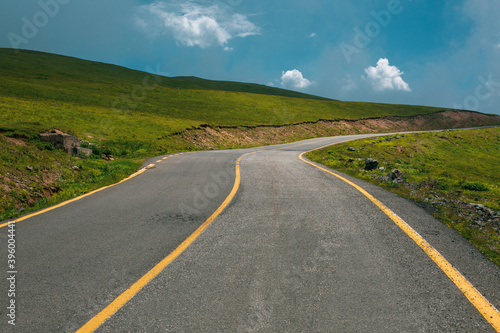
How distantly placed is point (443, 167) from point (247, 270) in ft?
70.7

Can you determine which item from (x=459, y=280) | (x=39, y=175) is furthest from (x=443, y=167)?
(x=39, y=175)

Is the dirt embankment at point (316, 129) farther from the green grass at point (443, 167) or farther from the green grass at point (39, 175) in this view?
the green grass at point (39, 175)

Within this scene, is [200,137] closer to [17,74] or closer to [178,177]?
[178,177]

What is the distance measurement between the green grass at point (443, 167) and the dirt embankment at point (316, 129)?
45.4 feet

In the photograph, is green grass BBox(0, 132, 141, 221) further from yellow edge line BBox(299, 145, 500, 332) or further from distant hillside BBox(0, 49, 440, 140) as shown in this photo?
yellow edge line BBox(299, 145, 500, 332)

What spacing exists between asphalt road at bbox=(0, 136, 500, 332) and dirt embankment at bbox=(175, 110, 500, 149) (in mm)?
23968

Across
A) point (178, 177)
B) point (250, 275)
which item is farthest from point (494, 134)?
point (250, 275)

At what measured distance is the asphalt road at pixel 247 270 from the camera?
2814mm

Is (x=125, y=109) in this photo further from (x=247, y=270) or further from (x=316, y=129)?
(x=247, y=270)

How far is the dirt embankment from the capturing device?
33000 millimetres

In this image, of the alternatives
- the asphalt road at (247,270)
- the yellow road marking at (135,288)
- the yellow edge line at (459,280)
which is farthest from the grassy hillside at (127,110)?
the yellow edge line at (459,280)

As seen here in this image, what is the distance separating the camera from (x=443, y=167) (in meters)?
20.3

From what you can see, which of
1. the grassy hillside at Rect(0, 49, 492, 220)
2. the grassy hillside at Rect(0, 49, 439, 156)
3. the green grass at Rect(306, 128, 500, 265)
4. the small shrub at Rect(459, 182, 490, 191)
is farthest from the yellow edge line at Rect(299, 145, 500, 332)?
the grassy hillside at Rect(0, 49, 439, 156)

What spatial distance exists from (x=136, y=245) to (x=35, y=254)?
4.62 feet
